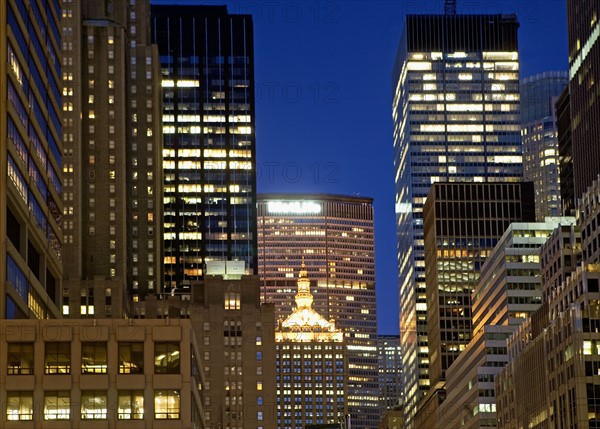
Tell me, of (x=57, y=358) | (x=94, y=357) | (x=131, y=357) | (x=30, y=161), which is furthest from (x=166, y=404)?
(x=30, y=161)

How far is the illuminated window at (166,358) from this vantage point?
114125 millimetres

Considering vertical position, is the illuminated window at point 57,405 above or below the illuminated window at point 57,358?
below

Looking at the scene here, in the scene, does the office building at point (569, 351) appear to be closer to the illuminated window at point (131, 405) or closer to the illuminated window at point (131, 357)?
the illuminated window at point (131, 357)

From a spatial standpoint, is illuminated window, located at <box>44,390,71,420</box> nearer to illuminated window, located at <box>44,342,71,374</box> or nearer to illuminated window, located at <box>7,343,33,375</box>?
illuminated window, located at <box>44,342,71,374</box>

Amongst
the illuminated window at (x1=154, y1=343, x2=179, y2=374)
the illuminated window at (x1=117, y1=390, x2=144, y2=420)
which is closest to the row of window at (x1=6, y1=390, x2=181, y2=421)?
the illuminated window at (x1=117, y1=390, x2=144, y2=420)

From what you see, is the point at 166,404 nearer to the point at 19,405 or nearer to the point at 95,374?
the point at 95,374

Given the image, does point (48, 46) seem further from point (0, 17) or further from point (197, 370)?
point (197, 370)

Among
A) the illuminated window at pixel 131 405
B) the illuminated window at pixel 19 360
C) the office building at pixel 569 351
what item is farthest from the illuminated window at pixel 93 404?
the office building at pixel 569 351

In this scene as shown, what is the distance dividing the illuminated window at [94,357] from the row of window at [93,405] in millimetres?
1851

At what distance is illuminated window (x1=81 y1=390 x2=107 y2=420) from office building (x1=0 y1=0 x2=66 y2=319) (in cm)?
991

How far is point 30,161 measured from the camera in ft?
428

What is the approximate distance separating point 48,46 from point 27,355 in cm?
4116

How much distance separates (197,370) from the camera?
134 m

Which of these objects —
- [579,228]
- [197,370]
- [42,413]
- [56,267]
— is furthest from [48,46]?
[579,228]
